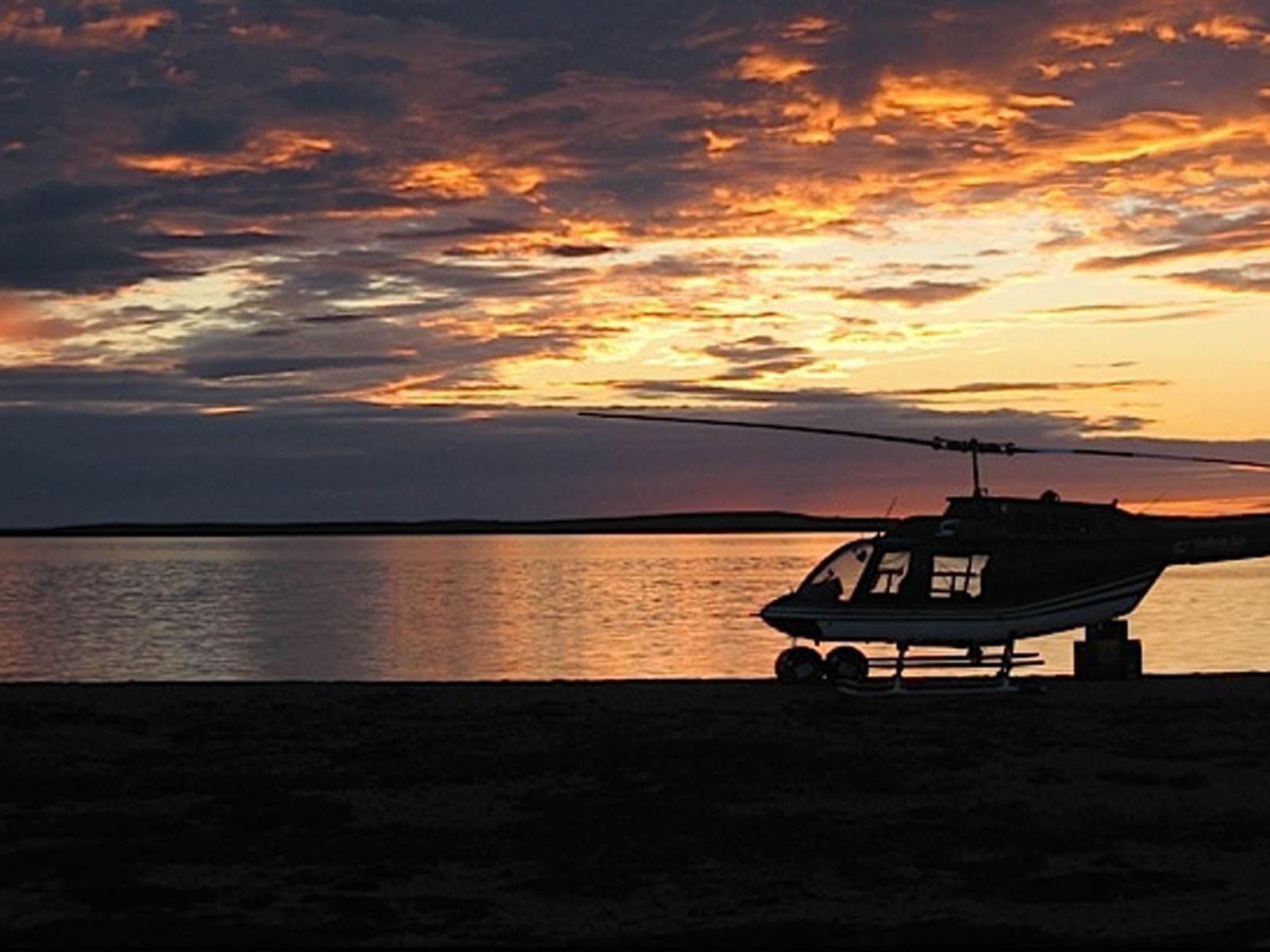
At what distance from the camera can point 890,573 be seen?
24.3m

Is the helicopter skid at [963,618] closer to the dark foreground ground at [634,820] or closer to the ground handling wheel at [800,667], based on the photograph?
the ground handling wheel at [800,667]

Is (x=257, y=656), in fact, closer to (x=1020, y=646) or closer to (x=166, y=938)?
(x=1020, y=646)

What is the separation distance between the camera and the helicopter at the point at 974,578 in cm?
2423

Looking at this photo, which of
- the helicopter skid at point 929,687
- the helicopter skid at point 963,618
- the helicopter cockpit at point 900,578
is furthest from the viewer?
the helicopter cockpit at point 900,578

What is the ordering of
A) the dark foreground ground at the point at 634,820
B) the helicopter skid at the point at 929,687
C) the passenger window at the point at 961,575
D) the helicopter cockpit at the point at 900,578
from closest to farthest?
the dark foreground ground at the point at 634,820, the helicopter skid at the point at 929,687, the helicopter cockpit at the point at 900,578, the passenger window at the point at 961,575

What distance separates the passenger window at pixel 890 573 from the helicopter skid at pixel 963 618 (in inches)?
10.9

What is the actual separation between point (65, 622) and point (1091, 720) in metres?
65.3

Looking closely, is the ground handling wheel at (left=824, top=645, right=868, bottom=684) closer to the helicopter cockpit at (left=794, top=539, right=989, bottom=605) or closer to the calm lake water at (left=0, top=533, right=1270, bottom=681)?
the helicopter cockpit at (left=794, top=539, right=989, bottom=605)

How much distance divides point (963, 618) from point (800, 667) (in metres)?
2.44

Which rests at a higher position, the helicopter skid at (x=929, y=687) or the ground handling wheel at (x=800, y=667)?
the ground handling wheel at (x=800, y=667)

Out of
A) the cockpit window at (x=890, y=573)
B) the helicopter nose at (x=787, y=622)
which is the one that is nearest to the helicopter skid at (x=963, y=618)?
the helicopter nose at (x=787, y=622)

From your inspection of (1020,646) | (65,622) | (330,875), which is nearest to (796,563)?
(65,622)

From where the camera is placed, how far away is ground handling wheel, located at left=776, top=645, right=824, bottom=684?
958 inches

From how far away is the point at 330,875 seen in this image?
1175 centimetres
